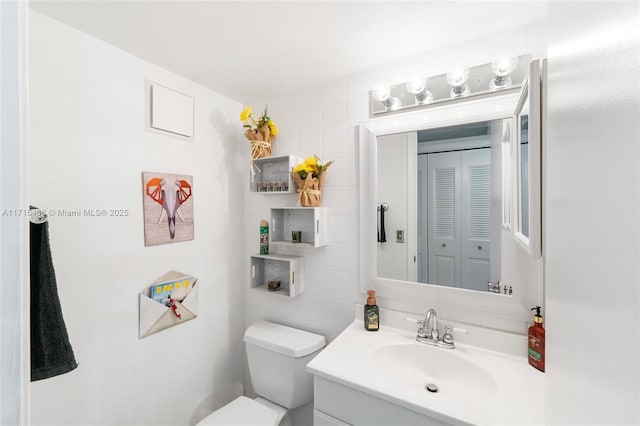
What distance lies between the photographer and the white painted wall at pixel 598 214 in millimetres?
187

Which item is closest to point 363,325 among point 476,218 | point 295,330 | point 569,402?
point 295,330

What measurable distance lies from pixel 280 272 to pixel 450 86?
1.34m

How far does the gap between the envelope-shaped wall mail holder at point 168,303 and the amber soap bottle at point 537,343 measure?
61.9 inches

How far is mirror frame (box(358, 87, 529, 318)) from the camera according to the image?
1091 millimetres

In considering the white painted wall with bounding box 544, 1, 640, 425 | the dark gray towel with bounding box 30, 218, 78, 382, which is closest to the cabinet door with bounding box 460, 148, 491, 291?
the white painted wall with bounding box 544, 1, 640, 425

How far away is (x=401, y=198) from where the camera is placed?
1318mm

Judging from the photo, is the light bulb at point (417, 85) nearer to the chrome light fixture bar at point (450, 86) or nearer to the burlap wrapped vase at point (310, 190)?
the chrome light fixture bar at point (450, 86)

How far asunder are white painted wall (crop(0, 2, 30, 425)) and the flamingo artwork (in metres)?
1.22

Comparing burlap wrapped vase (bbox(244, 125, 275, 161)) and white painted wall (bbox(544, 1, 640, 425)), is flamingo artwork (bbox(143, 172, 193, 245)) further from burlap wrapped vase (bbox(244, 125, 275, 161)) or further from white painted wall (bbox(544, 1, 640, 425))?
white painted wall (bbox(544, 1, 640, 425))

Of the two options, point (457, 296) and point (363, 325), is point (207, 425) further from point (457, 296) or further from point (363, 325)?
point (457, 296)

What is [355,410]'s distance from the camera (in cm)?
95

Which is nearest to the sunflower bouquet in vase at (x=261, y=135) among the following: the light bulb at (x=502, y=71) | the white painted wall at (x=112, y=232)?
the white painted wall at (x=112, y=232)

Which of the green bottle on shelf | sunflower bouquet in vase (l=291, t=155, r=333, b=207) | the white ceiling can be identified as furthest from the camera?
the green bottle on shelf

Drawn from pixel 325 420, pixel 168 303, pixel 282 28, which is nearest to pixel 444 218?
pixel 325 420
